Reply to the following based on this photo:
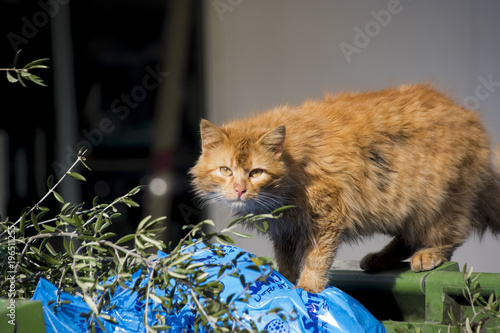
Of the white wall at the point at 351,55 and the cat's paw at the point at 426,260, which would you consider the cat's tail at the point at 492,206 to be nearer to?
the cat's paw at the point at 426,260

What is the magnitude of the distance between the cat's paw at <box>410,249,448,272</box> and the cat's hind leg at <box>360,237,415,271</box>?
9 centimetres

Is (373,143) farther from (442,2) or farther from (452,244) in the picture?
(442,2)

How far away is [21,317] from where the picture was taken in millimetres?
918

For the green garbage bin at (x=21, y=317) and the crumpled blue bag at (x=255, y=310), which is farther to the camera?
the crumpled blue bag at (x=255, y=310)

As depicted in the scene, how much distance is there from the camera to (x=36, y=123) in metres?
3.13

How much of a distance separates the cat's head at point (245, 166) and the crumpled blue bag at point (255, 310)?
0.34 meters

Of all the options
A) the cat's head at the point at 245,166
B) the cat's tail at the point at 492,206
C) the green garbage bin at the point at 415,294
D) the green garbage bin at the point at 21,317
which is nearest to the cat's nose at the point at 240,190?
the cat's head at the point at 245,166

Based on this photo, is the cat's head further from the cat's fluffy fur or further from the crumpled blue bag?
the crumpled blue bag

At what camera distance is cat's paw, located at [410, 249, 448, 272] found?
185 cm

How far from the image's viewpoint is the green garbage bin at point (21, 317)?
0.89 metres

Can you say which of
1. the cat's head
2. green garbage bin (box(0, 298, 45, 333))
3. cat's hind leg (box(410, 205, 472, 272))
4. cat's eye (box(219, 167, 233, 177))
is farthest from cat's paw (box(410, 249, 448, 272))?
green garbage bin (box(0, 298, 45, 333))

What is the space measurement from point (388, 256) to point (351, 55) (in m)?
1.54

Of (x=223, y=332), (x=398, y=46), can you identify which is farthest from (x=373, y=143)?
(x=398, y=46)

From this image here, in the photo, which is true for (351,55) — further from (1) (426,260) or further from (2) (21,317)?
(2) (21,317)
